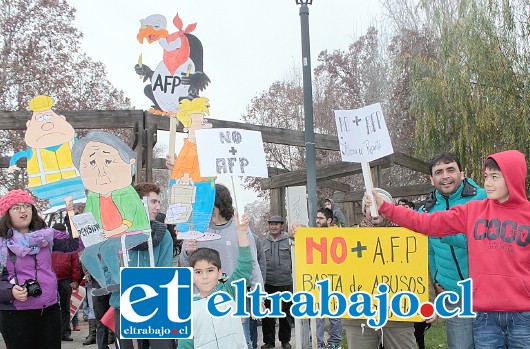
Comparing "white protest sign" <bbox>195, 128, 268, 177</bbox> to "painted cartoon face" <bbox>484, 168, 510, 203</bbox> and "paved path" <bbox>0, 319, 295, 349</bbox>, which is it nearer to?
"painted cartoon face" <bbox>484, 168, 510, 203</bbox>

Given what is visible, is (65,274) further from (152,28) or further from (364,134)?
(364,134)

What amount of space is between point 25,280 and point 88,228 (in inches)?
28.6

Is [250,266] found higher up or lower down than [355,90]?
lower down

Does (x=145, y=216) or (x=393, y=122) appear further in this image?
(x=393, y=122)

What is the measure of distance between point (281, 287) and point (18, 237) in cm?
353

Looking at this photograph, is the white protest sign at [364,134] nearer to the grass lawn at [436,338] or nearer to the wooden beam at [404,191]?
the grass lawn at [436,338]

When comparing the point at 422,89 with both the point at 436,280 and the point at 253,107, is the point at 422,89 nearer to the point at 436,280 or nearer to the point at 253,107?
the point at 436,280

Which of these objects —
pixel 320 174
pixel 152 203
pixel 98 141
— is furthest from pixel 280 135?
pixel 98 141

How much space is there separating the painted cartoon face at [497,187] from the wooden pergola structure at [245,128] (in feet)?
11.1

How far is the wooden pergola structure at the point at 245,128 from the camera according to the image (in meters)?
5.77

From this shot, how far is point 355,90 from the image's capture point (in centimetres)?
2538

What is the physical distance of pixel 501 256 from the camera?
3.27 meters

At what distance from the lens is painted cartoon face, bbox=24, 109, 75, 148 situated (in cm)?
424

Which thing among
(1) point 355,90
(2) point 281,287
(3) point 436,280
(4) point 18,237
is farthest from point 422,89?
(1) point 355,90
